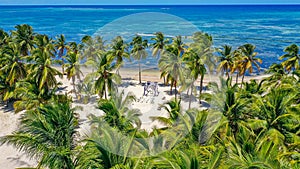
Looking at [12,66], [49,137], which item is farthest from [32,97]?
[12,66]

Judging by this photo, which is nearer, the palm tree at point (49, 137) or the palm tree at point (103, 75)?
the palm tree at point (49, 137)

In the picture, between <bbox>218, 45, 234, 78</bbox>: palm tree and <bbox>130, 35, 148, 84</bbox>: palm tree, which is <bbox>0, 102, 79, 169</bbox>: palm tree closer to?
<bbox>218, 45, 234, 78</bbox>: palm tree

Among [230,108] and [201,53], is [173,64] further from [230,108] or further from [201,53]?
[230,108]

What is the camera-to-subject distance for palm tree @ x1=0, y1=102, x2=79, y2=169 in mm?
13242

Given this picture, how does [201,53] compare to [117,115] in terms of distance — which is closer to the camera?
[117,115]

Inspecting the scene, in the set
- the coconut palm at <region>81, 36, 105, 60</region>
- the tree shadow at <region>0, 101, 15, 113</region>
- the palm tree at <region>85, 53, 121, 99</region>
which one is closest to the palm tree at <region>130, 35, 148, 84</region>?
the coconut palm at <region>81, 36, 105, 60</region>

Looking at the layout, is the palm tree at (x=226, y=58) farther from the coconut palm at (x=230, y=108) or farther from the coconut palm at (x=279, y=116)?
the coconut palm at (x=279, y=116)

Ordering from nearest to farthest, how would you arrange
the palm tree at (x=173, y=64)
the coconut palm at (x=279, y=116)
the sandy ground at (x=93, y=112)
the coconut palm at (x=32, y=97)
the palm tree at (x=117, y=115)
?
the coconut palm at (x=279, y=116) → the palm tree at (x=117, y=115) → the sandy ground at (x=93, y=112) → the coconut palm at (x=32, y=97) → the palm tree at (x=173, y=64)

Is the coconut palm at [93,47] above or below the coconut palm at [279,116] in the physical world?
above

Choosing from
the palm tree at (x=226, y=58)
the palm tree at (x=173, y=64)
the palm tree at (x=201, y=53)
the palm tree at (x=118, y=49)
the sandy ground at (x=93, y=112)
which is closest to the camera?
the sandy ground at (x=93, y=112)

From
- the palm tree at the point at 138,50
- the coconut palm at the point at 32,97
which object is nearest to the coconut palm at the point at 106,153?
the coconut palm at the point at 32,97

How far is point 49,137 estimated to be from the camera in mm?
14398

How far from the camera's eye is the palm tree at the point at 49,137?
43.4 ft

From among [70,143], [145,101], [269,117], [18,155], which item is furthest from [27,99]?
[269,117]
